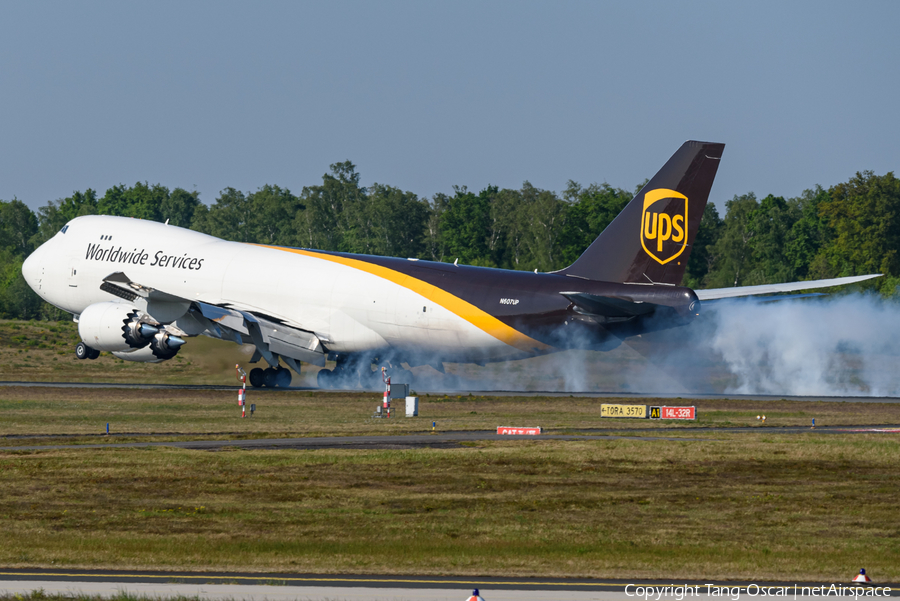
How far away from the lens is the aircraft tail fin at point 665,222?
43.8 meters

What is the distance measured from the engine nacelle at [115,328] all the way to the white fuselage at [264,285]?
3.67m

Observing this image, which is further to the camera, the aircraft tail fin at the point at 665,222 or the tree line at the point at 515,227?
the tree line at the point at 515,227

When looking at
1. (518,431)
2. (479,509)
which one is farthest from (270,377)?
(479,509)

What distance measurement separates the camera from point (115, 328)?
4991 centimetres

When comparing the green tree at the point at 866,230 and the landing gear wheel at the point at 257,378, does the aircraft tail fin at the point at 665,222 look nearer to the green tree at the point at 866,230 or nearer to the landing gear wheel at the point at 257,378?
the landing gear wheel at the point at 257,378

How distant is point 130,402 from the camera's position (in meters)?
44.6

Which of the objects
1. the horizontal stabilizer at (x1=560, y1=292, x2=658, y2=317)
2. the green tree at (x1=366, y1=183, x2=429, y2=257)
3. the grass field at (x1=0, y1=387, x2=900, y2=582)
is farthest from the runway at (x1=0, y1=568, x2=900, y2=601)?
the green tree at (x1=366, y1=183, x2=429, y2=257)

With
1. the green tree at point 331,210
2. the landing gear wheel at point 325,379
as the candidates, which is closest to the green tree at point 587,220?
the green tree at point 331,210

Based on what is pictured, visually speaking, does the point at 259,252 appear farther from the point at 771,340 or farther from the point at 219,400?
the point at 771,340

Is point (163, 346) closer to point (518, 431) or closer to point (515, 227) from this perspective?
point (518, 431)

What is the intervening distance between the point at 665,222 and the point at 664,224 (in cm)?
10

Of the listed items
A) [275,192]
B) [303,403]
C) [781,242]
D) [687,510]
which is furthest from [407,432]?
[275,192]

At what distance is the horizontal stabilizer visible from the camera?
43.7m

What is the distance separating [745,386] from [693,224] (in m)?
10.4
